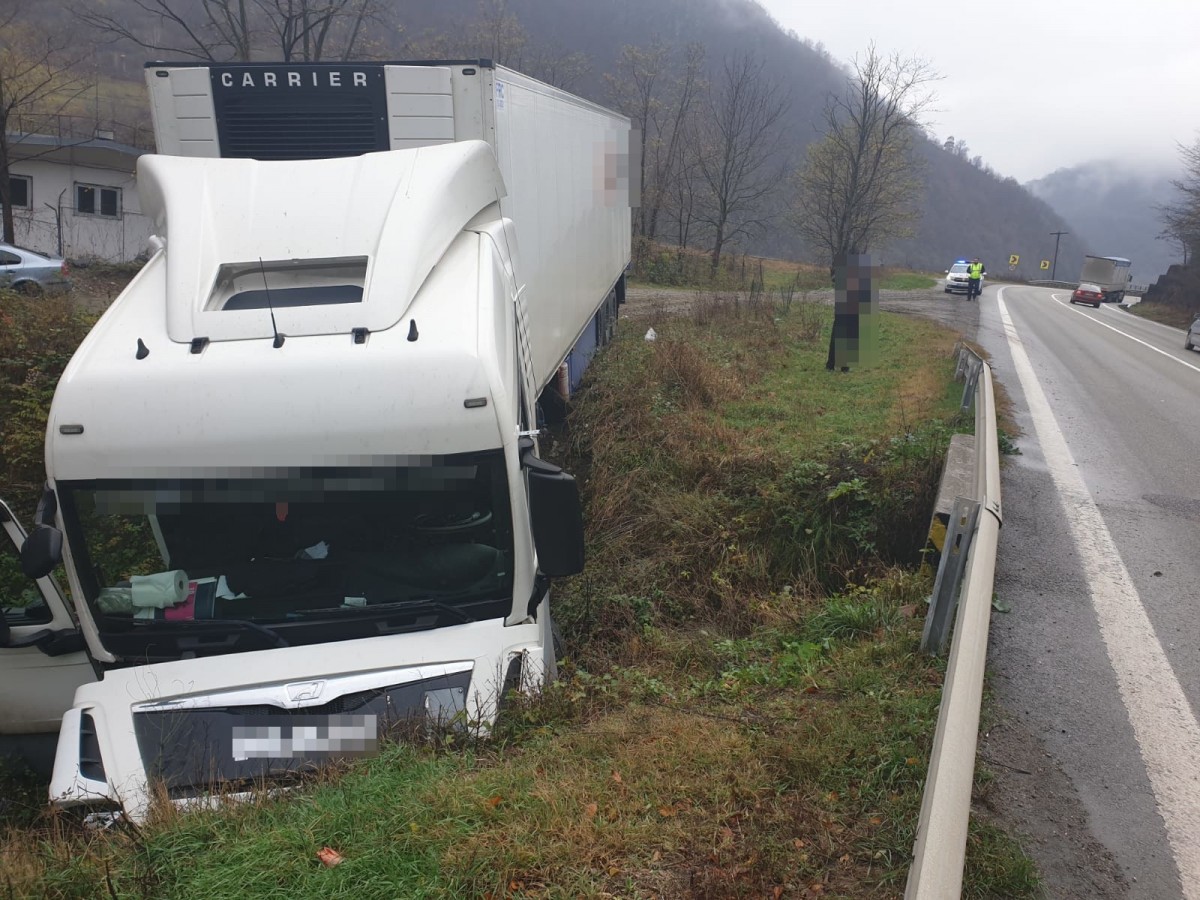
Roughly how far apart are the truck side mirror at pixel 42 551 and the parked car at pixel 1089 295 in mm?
51258

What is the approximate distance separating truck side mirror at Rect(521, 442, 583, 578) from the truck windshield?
16 cm

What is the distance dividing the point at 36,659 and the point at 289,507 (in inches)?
61.2

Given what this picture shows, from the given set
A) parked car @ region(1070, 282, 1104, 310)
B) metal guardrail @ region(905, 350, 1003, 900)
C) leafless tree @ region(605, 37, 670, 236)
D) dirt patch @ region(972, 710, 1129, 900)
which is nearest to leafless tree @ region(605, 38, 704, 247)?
leafless tree @ region(605, 37, 670, 236)

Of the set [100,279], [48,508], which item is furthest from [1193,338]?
[100,279]

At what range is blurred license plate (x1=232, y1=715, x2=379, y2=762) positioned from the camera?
3.21 meters

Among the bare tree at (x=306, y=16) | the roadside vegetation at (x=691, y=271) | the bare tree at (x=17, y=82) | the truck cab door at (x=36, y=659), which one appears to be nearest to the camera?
the truck cab door at (x=36, y=659)

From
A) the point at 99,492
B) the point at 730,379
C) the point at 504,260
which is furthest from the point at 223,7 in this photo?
the point at 99,492

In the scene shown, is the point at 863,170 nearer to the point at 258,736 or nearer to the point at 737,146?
the point at 737,146

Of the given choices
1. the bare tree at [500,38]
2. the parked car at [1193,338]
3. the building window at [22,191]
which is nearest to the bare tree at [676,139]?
the bare tree at [500,38]

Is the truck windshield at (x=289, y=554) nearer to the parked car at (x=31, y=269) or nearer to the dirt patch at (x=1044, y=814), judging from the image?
the dirt patch at (x=1044, y=814)

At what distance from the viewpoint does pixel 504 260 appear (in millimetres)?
4977

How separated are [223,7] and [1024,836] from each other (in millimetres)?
25571

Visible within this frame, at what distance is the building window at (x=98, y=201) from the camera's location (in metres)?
26.1

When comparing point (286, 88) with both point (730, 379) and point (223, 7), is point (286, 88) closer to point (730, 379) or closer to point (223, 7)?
point (730, 379)
